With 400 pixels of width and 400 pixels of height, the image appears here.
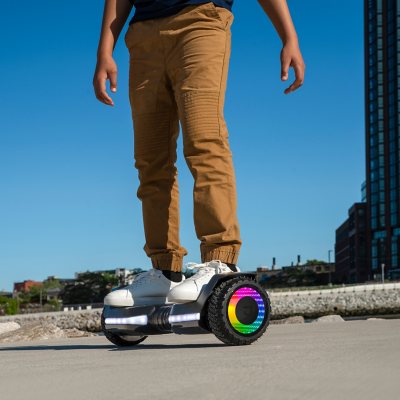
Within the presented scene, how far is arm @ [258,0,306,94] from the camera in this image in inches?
161

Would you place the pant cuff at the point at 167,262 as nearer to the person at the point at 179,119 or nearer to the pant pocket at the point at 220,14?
the person at the point at 179,119

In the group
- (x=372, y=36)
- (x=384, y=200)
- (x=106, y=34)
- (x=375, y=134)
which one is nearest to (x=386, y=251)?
(x=384, y=200)

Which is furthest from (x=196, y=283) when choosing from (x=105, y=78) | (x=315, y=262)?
(x=315, y=262)

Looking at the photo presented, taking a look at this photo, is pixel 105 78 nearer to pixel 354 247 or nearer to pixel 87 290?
pixel 354 247

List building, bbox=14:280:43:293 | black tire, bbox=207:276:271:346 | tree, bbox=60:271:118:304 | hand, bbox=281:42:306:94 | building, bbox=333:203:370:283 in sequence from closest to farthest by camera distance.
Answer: black tire, bbox=207:276:271:346
hand, bbox=281:42:306:94
building, bbox=333:203:370:283
tree, bbox=60:271:118:304
building, bbox=14:280:43:293

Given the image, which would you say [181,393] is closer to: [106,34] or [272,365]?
[272,365]

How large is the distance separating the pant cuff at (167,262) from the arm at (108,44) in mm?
902

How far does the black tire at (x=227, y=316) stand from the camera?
3.28 metres

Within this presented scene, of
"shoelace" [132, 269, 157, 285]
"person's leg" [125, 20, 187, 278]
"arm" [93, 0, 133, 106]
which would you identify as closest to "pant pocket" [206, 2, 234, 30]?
"person's leg" [125, 20, 187, 278]

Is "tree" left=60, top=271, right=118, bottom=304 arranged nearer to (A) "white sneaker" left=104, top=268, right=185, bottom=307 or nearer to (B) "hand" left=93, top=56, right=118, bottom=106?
(B) "hand" left=93, top=56, right=118, bottom=106

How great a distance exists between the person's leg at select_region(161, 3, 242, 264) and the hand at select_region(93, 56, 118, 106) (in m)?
0.44

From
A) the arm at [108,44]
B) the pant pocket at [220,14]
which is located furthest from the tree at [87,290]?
the pant pocket at [220,14]

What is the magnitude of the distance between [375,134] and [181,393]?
96.6 metres

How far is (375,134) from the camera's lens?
95438 mm
